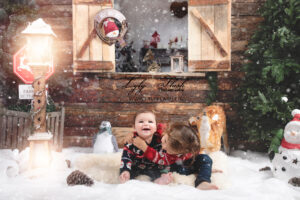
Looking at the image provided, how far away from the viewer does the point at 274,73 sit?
13.2 ft

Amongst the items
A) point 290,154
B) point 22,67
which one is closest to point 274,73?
point 290,154

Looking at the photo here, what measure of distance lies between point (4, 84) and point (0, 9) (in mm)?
1305

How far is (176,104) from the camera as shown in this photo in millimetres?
5105

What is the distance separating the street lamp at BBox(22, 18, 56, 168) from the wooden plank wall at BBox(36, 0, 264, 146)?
60.7 inches

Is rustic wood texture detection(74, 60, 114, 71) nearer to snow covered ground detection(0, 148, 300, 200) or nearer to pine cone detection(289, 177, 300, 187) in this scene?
snow covered ground detection(0, 148, 300, 200)

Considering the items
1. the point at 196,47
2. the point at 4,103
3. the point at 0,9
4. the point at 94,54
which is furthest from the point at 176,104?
the point at 0,9

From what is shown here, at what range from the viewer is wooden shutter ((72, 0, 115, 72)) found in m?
4.73

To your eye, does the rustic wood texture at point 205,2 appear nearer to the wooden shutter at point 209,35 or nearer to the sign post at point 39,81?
the wooden shutter at point 209,35

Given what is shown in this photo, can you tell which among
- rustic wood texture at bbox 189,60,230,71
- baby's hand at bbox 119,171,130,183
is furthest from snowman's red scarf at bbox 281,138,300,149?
rustic wood texture at bbox 189,60,230,71

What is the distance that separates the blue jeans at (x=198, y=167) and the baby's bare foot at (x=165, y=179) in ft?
0.57

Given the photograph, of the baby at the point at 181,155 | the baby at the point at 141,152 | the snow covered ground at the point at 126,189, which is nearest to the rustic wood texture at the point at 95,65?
the snow covered ground at the point at 126,189

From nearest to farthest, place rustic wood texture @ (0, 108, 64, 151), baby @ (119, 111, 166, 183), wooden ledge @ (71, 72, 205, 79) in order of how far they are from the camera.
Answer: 1. baby @ (119, 111, 166, 183)
2. rustic wood texture @ (0, 108, 64, 151)
3. wooden ledge @ (71, 72, 205, 79)

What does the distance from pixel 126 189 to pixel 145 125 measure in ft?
2.09

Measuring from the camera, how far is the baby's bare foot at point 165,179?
272 cm
